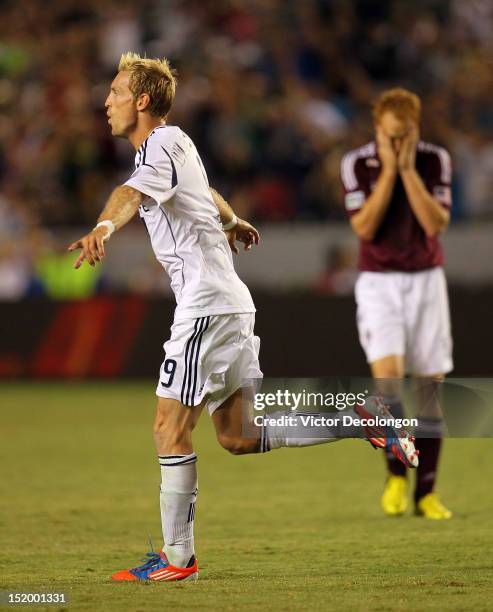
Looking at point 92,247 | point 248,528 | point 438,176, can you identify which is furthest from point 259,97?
point 92,247

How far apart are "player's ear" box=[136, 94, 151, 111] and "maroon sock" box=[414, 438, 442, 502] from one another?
3.01 m

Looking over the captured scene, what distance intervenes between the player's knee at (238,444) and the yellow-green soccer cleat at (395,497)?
7.04ft

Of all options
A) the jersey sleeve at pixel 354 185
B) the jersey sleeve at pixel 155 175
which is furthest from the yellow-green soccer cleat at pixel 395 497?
the jersey sleeve at pixel 155 175

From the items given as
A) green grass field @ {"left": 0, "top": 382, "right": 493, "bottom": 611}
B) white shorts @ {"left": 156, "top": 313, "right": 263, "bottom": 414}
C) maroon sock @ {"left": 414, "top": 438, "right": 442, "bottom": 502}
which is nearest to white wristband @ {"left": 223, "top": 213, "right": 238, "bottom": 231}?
white shorts @ {"left": 156, "top": 313, "right": 263, "bottom": 414}

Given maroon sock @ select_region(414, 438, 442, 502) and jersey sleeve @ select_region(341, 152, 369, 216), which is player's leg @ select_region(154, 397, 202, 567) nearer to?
maroon sock @ select_region(414, 438, 442, 502)

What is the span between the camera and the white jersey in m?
5.42

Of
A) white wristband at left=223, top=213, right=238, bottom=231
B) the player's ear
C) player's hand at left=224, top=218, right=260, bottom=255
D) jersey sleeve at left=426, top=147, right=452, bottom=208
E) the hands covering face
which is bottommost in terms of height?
player's hand at left=224, top=218, right=260, bottom=255

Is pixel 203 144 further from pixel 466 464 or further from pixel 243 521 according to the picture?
pixel 243 521

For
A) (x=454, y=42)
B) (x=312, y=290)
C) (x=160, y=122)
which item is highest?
(x=454, y=42)

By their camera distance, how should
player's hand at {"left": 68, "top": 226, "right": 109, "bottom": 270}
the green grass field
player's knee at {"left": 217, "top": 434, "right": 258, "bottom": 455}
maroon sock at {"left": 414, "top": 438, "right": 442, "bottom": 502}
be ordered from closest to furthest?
player's hand at {"left": 68, "top": 226, "right": 109, "bottom": 270}, the green grass field, player's knee at {"left": 217, "top": 434, "right": 258, "bottom": 455}, maroon sock at {"left": 414, "top": 438, "right": 442, "bottom": 502}

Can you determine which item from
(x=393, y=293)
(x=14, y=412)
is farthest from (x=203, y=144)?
(x=393, y=293)

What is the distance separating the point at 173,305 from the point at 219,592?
33.9ft

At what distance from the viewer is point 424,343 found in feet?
25.7

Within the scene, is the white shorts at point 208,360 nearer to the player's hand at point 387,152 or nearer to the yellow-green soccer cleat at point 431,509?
the yellow-green soccer cleat at point 431,509
